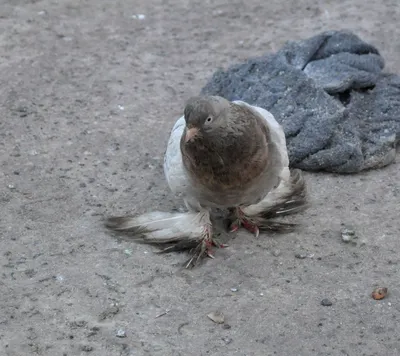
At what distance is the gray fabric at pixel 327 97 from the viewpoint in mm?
4887


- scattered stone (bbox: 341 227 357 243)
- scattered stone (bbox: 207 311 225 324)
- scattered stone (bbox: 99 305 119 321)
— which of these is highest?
scattered stone (bbox: 99 305 119 321)

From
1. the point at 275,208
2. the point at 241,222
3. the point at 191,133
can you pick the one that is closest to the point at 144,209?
the point at 241,222

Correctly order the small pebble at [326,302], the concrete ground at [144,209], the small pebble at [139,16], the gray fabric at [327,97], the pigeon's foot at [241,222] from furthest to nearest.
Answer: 1. the small pebble at [139,16]
2. the gray fabric at [327,97]
3. the pigeon's foot at [241,222]
4. the small pebble at [326,302]
5. the concrete ground at [144,209]

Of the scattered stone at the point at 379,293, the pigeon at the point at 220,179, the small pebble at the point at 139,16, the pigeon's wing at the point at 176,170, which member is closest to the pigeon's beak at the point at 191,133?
the pigeon at the point at 220,179

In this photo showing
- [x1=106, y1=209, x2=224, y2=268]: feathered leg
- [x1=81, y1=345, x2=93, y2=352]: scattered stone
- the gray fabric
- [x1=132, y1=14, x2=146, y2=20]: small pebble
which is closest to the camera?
[x1=81, y1=345, x2=93, y2=352]: scattered stone

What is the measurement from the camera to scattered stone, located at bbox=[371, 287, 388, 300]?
387cm

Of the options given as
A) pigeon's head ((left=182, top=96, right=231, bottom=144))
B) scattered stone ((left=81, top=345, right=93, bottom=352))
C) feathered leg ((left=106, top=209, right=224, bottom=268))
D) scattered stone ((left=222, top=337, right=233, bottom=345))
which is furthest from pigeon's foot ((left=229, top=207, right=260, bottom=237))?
scattered stone ((left=81, top=345, right=93, bottom=352))

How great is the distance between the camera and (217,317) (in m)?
3.76

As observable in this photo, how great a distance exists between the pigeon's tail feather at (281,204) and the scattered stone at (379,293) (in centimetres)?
70

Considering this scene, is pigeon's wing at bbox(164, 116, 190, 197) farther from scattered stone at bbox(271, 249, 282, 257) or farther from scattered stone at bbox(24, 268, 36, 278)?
scattered stone at bbox(24, 268, 36, 278)

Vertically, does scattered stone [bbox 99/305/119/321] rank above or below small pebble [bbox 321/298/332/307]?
above

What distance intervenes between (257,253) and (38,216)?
3.82 ft

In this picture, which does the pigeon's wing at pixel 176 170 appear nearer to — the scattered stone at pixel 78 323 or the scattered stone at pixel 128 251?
the scattered stone at pixel 128 251

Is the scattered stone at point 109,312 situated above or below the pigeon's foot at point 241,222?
above
